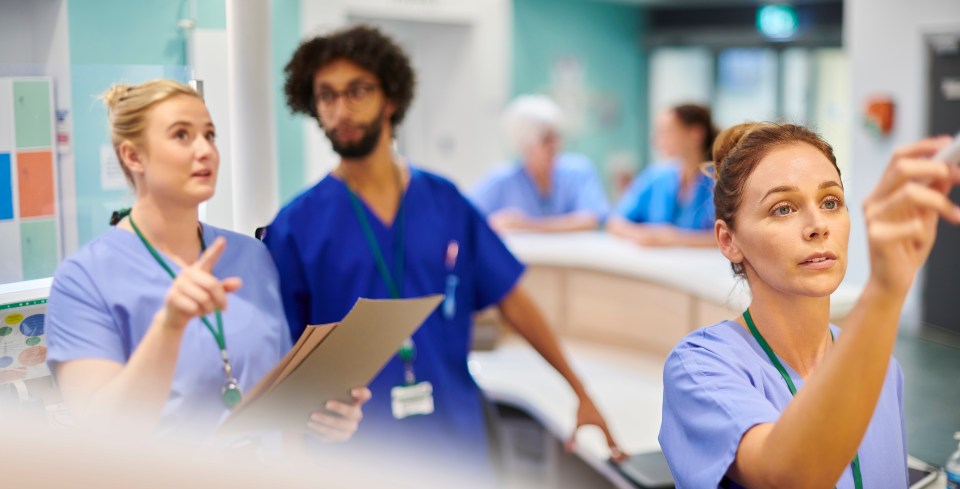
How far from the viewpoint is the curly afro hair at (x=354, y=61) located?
5.91ft

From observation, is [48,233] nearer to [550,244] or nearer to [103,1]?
[103,1]

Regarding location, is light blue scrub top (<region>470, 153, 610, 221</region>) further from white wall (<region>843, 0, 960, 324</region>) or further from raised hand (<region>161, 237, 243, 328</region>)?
raised hand (<region>161, 237, 243, 328</region>)

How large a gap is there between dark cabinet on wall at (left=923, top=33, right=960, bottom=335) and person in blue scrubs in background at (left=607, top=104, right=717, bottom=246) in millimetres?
1046

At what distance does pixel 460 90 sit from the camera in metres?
7.02

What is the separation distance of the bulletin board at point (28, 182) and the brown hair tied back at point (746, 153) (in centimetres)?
87

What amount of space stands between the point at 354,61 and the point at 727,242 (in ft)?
2.91

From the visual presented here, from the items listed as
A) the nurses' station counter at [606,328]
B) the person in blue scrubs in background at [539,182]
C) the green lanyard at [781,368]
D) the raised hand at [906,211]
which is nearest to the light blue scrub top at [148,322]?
the green lanyard at [781,368]

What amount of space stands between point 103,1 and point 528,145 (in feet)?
14.0

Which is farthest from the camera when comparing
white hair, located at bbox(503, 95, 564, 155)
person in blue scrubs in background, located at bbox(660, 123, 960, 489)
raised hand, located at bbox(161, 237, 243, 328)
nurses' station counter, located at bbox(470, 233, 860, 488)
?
white hair, located at bbox(503, 95, 564, 155)

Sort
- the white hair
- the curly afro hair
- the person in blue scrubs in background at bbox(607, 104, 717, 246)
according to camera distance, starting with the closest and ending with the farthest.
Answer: the curly afro hair → the person in blue scrubs in background at bbox(607, 104, 717, 246) → the white hair

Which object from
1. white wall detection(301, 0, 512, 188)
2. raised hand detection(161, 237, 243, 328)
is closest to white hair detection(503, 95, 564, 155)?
white wall detection(301, 0, 512, 188)

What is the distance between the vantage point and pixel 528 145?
18.1 ft

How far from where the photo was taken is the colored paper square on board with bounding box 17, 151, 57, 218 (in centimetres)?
129

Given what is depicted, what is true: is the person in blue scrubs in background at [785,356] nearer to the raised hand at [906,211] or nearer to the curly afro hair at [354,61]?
the raised hand at [906,211]
